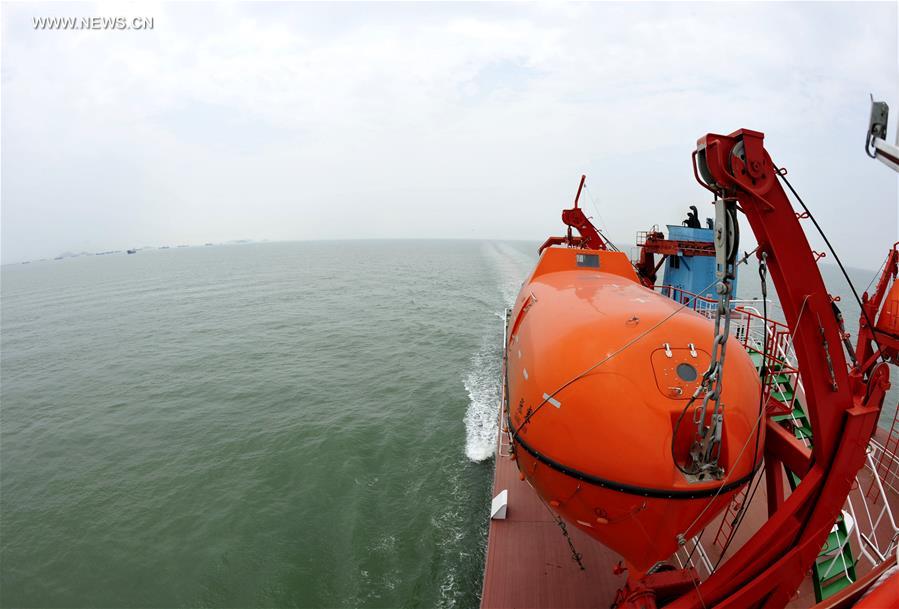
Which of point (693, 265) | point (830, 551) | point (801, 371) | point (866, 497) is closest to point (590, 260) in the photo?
point (801, 371)

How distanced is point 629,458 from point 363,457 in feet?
38.1

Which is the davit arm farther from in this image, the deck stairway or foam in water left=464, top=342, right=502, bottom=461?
foam in water left=464, top=342, right=502, bottom=461

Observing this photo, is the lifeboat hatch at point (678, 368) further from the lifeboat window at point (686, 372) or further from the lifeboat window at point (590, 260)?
the lifeboat window at point (590, 260)

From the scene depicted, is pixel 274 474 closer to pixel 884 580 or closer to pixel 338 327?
pixel 884 580

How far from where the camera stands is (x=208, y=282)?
64938 mm

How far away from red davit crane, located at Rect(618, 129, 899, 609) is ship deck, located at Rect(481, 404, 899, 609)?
5.55 ft

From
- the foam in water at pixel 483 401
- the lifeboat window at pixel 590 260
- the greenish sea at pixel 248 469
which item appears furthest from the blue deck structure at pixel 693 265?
the lifeboat window at pixel 590 260

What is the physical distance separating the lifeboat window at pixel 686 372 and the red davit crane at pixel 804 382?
1.19m

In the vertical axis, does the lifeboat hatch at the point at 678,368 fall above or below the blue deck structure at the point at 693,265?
below

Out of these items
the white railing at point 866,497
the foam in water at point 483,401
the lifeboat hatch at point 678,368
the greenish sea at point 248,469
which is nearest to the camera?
the lifeboat hatch at point 678,368

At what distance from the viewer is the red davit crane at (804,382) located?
4406mm

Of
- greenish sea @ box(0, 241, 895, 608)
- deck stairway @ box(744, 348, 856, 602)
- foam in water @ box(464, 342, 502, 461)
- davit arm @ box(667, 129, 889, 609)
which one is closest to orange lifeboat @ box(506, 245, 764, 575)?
davit arm @ box(667, 129, 889, 609)

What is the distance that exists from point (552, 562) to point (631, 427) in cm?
503

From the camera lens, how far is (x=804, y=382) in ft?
15.2
